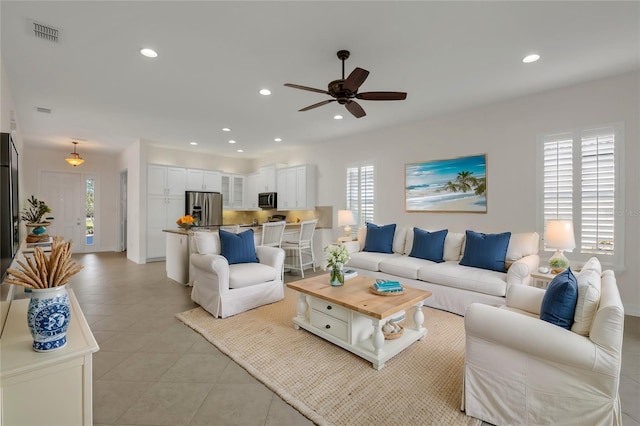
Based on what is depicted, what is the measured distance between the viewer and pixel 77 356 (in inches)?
48.6

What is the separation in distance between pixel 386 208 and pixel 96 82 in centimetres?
461

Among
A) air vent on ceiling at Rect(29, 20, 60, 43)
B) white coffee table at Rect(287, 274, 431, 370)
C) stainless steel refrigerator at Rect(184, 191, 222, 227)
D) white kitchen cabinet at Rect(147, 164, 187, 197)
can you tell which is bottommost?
white coffee table at Rect(287, 274, 431, 370)

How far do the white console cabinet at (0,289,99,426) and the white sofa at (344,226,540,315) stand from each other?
128 inches

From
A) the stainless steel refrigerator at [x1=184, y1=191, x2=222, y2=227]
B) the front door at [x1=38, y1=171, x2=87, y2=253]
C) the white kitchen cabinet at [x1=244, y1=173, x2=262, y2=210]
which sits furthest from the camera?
the white kitchen cabinet at [x1=244, y1=173, x2=262, y2=210]

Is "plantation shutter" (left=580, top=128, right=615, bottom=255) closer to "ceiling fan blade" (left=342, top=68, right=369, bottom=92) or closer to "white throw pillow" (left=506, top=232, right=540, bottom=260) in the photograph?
"white throw pillow" (left=506, top=232, right=540, bottom=260)

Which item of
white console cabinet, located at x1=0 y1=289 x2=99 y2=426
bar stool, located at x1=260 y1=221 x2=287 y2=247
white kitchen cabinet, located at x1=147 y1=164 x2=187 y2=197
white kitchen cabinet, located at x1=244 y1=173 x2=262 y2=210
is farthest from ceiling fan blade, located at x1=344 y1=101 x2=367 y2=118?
white kitchen cabinet, located at x1=147 y1=164 x2=187 y2=197

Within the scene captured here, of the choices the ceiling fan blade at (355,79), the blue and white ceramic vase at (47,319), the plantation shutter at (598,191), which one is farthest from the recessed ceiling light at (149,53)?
the plantation shutter at (598,191)

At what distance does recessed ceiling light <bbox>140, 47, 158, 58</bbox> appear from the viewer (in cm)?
271

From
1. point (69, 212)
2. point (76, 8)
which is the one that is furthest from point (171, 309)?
point (69, 212)

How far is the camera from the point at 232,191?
26.8ft

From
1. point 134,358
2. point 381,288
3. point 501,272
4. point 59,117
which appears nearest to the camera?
point 134,358

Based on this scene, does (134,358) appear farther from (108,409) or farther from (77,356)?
(77,356)

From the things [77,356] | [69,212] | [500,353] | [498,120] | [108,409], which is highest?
[498,120]

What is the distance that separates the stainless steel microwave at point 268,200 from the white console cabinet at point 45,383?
6.10 m
